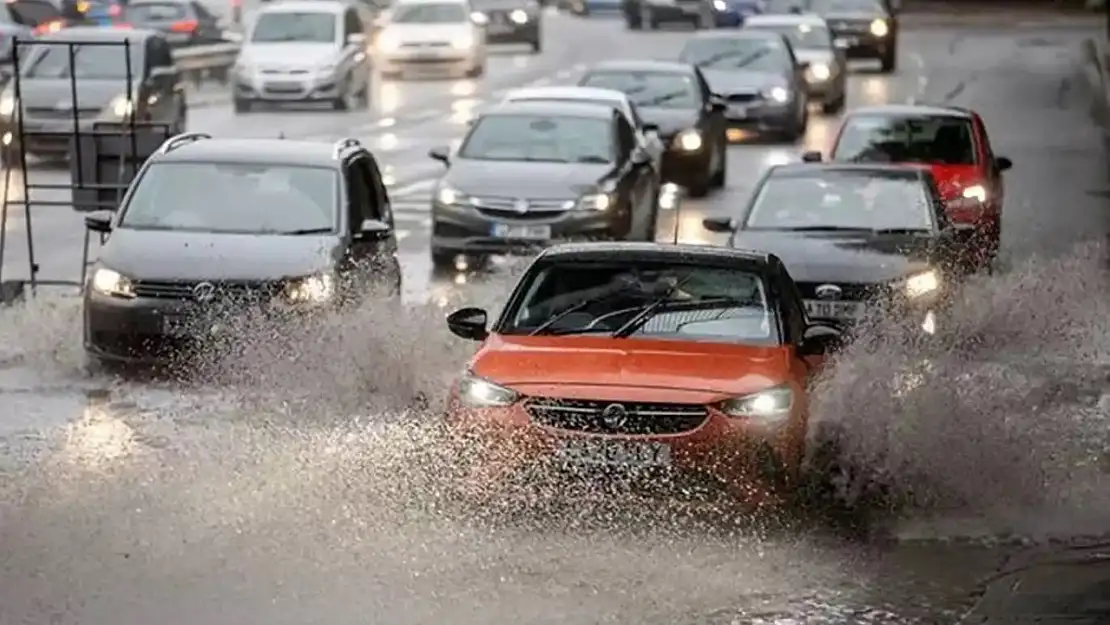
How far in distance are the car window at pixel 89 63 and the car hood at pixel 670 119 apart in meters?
6.81

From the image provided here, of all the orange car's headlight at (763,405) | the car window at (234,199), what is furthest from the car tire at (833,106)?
the orange car's headlight at (763,405)

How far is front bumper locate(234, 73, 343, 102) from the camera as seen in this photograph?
117 feet

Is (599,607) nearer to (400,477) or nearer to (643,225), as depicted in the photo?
(400,477)

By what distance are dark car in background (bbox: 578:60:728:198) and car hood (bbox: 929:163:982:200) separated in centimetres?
557

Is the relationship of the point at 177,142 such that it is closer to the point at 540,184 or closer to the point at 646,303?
the point at 540,184

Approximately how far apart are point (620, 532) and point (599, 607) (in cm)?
118

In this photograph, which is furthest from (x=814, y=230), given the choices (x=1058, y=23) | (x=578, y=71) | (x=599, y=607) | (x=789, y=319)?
(x=1058, y=23)

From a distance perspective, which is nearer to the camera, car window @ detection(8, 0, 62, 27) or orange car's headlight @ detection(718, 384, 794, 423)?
orange car's headlight @ detection(718, 384, 794, 423)

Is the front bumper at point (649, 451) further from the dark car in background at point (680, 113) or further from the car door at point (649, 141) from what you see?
the dark car in background at point (680, 113)

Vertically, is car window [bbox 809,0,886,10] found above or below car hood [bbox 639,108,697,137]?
below

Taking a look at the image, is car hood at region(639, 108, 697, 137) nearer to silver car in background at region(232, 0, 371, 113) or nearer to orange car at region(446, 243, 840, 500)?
silver car in background at region(232, 0, 371, 113)

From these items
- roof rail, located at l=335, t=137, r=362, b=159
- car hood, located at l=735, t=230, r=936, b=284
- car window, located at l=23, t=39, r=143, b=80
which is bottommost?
car window, located at l=23, t=39, r=143, b=80

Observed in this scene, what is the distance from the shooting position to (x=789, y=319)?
11.3 m

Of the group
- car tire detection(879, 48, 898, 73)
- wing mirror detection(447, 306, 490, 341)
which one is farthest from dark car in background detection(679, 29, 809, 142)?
wing mirror detection(447, 306, 490, 341)
